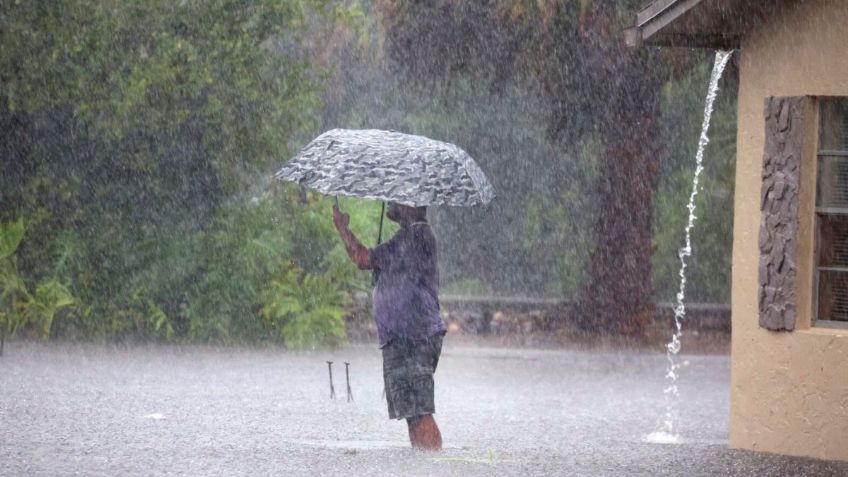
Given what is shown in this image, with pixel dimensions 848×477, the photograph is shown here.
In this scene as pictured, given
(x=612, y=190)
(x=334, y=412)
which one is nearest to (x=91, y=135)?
(x=334, y=412)

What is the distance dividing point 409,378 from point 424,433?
1.41ft

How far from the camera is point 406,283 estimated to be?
31.6 ft

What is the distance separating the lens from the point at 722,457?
9.99 meters

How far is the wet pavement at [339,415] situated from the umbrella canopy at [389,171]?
177 cm

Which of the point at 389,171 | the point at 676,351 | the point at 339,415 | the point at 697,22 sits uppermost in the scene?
the point at 697,22

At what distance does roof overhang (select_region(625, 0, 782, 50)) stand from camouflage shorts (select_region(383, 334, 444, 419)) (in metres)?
2.85

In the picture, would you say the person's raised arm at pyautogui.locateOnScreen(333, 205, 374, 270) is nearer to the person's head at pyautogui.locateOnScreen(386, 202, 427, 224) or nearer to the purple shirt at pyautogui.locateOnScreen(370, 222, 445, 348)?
the purple shirt at pyautogui.locateOnScreen(370, 222, 445, 348)

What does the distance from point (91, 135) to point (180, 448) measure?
857cm

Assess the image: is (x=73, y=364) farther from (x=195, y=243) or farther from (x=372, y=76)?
(x=372, y=76)

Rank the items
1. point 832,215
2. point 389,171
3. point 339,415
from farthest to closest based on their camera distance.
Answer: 1. point 339,415
2. point 832,215
3. point 389,171

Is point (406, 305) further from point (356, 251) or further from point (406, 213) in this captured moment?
point (406, 213)

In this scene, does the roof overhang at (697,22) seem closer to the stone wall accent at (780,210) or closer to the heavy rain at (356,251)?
the heavy rain at (356,251)

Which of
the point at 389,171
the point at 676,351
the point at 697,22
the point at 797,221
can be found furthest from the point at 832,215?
the point at 676,351

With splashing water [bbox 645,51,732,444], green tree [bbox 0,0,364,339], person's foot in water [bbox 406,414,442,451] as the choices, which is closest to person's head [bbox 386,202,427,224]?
person's foot in water [bbox 406,414,442,451]
